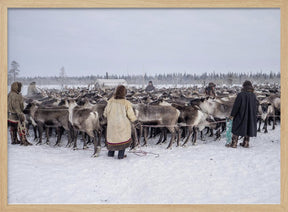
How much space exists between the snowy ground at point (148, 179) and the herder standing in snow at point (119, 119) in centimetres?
42

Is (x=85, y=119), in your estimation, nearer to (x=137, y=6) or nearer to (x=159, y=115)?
(x=159, y=115)

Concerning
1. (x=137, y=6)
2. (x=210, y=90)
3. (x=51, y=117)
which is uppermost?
(x=137, y=6)

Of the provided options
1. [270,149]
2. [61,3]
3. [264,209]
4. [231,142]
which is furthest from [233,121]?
[61,3]

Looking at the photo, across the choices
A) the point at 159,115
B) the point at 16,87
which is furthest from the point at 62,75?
the point at 159,115

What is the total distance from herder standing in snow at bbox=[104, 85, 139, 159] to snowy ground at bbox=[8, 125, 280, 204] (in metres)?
0.42

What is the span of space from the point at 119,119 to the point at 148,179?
4.96ft

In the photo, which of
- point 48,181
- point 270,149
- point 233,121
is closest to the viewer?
point 48,181

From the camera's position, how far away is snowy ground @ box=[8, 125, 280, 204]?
390 centimetres

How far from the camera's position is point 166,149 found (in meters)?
6.14

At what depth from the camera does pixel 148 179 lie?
14.0 ft

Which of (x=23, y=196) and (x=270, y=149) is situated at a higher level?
(x=270, y=149)

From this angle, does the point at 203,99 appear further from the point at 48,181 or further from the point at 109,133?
the point at 48,181

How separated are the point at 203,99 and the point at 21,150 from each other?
5.32 meters

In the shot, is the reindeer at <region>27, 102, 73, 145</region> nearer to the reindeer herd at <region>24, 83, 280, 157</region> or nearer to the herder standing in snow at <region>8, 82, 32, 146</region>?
the reindeer herd at <region>24, 83, 280, 157</region>
